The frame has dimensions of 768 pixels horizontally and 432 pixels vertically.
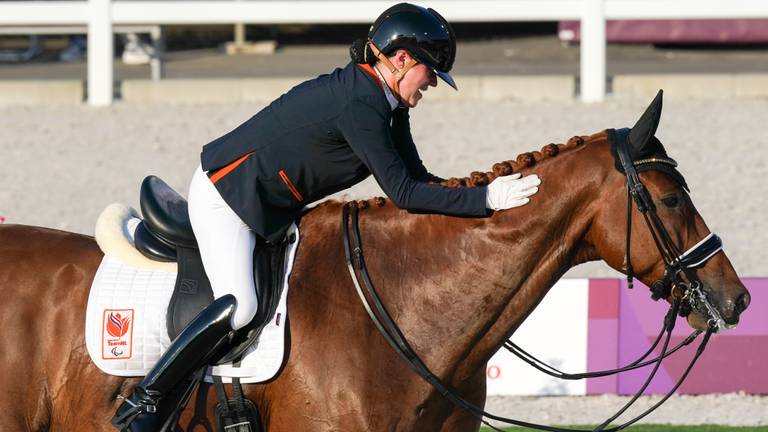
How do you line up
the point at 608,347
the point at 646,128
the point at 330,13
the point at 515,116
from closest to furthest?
the point at 646,128 < the point at 608,347 < the point at 515,116 < the point at 330,13

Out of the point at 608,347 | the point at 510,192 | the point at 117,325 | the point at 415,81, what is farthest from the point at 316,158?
the point at 608,347

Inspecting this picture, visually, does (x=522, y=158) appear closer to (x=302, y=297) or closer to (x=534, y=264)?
(x=534, y=264)

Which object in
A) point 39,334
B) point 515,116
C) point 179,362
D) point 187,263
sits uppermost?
point 515,116

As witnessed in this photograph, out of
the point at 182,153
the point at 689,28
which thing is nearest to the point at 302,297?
the point at 182,153

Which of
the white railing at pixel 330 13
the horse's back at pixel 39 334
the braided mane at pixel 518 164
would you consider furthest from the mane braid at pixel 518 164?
the white railing at pixel 330 13

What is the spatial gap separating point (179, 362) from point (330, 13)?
1177 centimetres

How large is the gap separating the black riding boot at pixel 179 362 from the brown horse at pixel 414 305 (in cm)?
15

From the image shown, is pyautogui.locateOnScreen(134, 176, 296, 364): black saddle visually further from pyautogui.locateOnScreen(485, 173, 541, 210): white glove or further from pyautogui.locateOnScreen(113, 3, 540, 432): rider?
pyautogui.locateOnScreen(485, 173, 541, 210): white glove

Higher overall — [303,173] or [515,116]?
[515,116]

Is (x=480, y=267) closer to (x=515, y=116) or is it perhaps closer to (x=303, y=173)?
(x=303, y=173)

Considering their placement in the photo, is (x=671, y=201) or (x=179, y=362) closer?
(x=671, y=201)

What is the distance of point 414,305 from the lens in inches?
179

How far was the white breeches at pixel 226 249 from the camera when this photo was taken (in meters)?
4.44

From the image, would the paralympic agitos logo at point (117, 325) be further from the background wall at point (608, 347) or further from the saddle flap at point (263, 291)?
the background wall at point (608, 347)
